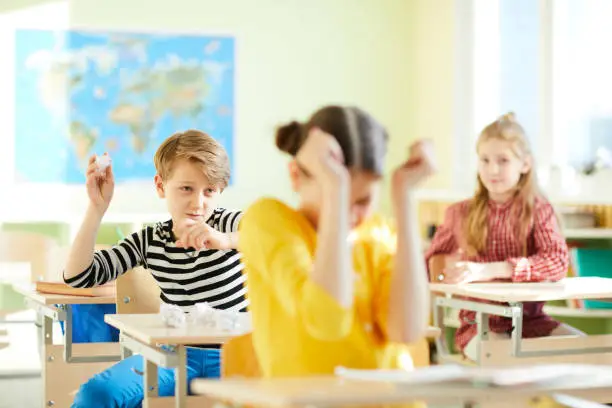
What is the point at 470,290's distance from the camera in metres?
3.24

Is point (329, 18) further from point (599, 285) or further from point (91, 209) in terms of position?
point (91, 209)

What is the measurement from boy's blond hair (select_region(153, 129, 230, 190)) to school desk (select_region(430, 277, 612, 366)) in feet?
3.00

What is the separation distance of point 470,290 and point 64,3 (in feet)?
14.3

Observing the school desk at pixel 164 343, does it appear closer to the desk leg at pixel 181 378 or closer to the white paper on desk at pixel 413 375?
the desk leg at pixel 181 378

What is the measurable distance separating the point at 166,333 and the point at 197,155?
0.63 m

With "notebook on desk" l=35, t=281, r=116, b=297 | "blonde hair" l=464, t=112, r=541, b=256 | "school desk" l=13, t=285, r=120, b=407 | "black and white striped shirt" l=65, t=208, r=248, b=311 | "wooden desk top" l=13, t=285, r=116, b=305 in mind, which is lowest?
"school desk" l=13, t=285, r=120, b=407

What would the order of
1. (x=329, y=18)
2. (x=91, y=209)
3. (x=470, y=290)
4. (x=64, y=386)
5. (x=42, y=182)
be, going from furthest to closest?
(x=329, y=18) → (x=42, y=182) → (x=64, y=386) → (x=470, y=290) → (x=91, y=209)

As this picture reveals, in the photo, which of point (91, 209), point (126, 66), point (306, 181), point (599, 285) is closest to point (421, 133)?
point (126, 66)

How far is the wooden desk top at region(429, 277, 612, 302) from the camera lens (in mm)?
3148

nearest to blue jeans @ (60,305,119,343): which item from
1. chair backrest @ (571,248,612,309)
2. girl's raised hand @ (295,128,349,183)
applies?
girl's raised hand @ (295,128,349,183)

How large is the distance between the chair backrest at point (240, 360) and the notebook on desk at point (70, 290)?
1508 mm

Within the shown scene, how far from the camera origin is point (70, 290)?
3447mm

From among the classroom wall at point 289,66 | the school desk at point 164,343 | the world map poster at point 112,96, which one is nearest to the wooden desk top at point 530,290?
the school desk at point 164,343

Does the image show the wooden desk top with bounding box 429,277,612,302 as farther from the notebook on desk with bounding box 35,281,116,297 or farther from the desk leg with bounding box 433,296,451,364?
the notebook on desk with bounding box 35,281,116,297
